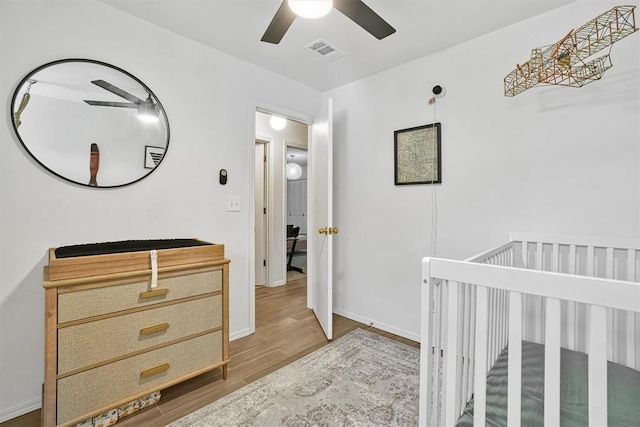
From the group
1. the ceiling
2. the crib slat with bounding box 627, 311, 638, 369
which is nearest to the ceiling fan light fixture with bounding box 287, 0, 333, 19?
the ceiling

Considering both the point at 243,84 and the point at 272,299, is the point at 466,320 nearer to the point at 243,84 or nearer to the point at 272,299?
the point at 243,84

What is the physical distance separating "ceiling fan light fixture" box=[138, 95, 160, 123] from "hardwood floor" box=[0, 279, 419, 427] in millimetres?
1714

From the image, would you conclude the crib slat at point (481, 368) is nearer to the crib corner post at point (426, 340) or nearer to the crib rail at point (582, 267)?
the crib corner post at point (426, 340)

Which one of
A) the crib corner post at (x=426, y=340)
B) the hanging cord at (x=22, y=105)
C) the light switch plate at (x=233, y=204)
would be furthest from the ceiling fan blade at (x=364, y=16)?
the hanging cord at (x=22, y=105)

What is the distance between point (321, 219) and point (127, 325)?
5.46 feet

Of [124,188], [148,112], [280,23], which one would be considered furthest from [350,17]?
[124,188]

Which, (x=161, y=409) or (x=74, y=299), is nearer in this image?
(x=74, y=299)

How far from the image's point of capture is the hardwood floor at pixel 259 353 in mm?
1614

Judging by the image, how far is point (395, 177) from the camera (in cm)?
262

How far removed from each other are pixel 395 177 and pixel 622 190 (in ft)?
4.60

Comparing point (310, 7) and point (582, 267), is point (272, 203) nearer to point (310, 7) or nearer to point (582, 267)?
point (310, 7)

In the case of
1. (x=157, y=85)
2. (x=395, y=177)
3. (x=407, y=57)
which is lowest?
(x=395, y=177)

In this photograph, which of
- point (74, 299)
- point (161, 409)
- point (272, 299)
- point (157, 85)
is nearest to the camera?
point (74, 299)

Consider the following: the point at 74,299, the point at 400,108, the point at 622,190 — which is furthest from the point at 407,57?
the point at 74,299
